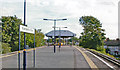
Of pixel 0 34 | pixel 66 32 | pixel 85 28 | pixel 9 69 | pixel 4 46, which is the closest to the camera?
pixel 9 69

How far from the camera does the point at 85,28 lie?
57.8 m

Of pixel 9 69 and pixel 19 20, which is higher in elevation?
pixel 19 20

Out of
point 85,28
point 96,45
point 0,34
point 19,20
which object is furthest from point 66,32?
point 0,34

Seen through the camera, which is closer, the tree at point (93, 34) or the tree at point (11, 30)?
the tree at point (11, 30)

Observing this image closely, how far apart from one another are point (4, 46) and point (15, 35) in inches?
406

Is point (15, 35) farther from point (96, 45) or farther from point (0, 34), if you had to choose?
point (96, 45)

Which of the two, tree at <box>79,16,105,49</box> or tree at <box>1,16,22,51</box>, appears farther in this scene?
tree at <box>79,16,105,49</box>

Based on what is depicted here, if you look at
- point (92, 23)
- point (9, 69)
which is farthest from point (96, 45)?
point (9, 69)

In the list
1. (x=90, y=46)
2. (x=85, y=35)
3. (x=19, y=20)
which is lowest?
(x=90, y=46)

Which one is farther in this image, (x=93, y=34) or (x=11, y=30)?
(x=93, y=34)

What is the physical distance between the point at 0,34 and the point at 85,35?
2974cm

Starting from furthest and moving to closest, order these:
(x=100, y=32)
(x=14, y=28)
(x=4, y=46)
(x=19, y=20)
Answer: (x=100, y=32) → (x=19, y=20) → (x=14, y=28) → (x=4, y=46)

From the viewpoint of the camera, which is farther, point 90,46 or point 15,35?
point 90,46

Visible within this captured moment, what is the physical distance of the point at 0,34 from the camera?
114 feet
